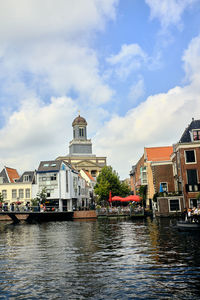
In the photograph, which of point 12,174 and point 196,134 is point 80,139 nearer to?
point 12,174

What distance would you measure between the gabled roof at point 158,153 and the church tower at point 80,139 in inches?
3360

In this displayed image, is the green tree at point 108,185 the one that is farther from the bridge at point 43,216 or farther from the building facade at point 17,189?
the bridge at point 43,216

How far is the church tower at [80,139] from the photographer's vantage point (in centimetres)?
15125

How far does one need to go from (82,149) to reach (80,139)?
16.8 ft

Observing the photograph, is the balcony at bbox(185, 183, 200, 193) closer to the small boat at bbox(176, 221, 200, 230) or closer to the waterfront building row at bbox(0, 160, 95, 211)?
the small boat at bbox(176, 221, 200, 230)

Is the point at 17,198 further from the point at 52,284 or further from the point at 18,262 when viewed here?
the point at 52,284

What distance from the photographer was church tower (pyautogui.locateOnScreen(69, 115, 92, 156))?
15125cm

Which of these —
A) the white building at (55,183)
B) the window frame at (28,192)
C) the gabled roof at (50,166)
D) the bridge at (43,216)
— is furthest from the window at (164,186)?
the window frame at (28,192)

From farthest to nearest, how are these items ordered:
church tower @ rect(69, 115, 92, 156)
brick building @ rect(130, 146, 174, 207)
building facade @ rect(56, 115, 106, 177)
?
church tower @ rect(69, 115, 92, 156), building facade @ rect(56, 115, 106, 177), brick building @ rect(130, 146, 174, 207)

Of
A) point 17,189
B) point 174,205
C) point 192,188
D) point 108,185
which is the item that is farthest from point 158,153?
point 17,189

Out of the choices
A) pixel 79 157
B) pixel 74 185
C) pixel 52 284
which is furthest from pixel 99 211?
pixel 79 157

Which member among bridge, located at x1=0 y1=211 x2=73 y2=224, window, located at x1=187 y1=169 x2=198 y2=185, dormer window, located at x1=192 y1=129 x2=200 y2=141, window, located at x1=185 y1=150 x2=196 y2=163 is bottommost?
bridge, located at x1=0 y1=211 x2=73 y2=224

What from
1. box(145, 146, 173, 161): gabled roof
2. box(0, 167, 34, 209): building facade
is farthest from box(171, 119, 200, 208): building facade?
box(0, 167, 34, 209): building facade

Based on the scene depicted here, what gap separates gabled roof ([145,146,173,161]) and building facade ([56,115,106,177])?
265 ft
